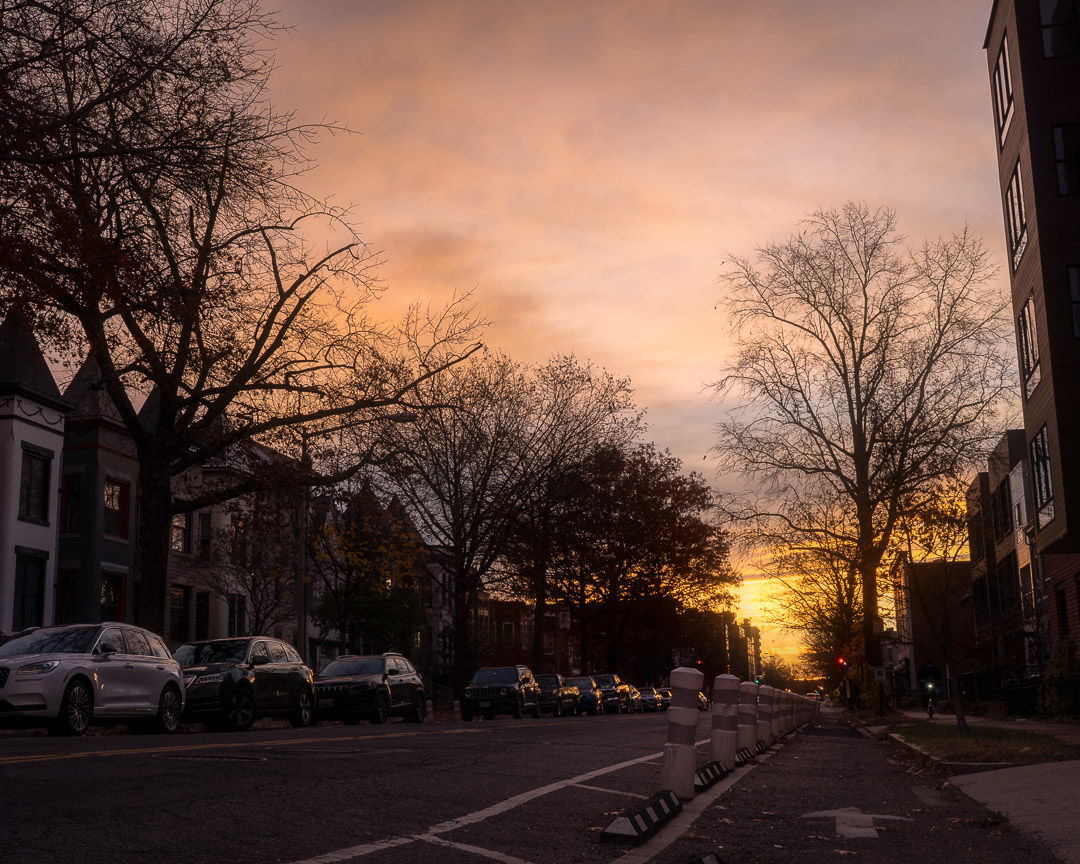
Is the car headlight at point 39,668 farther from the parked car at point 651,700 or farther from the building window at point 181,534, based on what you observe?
the parked car at point 651,700

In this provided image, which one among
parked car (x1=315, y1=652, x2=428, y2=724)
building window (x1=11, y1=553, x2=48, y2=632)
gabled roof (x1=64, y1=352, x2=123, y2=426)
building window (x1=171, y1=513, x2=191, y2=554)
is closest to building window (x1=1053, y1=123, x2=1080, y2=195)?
parked car (x1=315, y1=652, x2=428, y2=724)

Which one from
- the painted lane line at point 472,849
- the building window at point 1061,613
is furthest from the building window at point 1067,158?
the painted lane line at point 472,849

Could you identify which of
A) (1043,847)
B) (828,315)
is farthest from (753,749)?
(828,315)

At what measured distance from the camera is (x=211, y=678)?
21047mm

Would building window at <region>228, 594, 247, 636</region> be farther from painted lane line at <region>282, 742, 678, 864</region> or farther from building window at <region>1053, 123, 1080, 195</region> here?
painted lane line at <region>282, 742, 678, 864</region>

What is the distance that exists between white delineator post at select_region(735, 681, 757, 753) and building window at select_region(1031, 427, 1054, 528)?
645 inches

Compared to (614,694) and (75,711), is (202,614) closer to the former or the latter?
(614,694)

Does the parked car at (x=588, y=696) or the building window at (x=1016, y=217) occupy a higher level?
the building window at (x=1016, y=217)

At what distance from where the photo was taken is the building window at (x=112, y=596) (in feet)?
122

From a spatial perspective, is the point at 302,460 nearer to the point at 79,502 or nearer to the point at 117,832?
the point at 79,502

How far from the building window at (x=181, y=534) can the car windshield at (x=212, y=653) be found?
21103 millimetres

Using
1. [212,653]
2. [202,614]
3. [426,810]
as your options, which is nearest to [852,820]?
[426,810]

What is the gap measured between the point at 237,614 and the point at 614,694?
624 inches

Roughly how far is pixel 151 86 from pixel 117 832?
10.6 m
